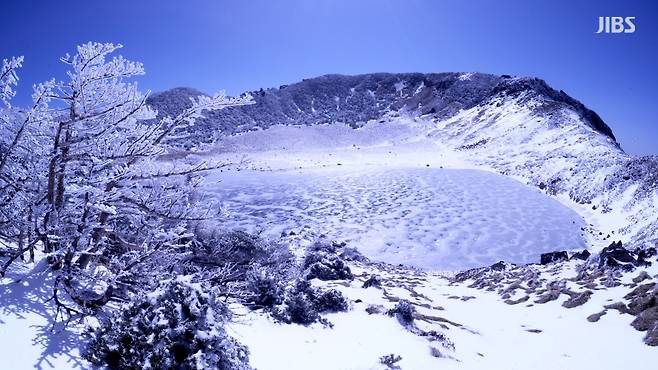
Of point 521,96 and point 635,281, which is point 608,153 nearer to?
point 635,281

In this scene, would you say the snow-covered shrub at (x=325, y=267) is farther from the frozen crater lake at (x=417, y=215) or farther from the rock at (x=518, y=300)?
the rock at (x=518, y=300)

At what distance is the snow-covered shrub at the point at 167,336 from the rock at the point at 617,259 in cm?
1174

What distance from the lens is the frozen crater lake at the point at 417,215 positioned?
779 inches

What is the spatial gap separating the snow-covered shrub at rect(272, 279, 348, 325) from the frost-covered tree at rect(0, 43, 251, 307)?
2464 millimetres

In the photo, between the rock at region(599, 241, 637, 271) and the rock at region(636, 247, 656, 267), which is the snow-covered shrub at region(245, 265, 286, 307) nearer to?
the rock at region(599, 241, 637, 271)

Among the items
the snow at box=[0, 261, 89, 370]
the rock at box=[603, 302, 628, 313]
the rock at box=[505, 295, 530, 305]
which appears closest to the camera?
the snow at box=[0, 261, 89, 370]

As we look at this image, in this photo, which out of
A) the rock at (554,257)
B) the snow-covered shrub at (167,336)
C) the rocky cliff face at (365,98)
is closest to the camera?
the snow-covered shrub at (167,336)

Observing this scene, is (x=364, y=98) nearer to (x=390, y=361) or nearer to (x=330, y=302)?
(x=330, y=302)

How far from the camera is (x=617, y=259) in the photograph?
40.8 feet

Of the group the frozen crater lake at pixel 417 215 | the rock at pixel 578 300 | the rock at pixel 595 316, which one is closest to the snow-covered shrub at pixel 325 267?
the frozen crater lake at pixel 417 215

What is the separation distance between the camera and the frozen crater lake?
1980 centimetres

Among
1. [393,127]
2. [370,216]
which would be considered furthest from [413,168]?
[393,127]

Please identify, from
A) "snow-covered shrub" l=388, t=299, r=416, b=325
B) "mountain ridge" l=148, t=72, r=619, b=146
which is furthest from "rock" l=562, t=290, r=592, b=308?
"mountain ridge" l=148, t=72, r=619, b=146

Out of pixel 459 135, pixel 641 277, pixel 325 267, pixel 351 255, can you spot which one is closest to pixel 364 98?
pixel 459 135
